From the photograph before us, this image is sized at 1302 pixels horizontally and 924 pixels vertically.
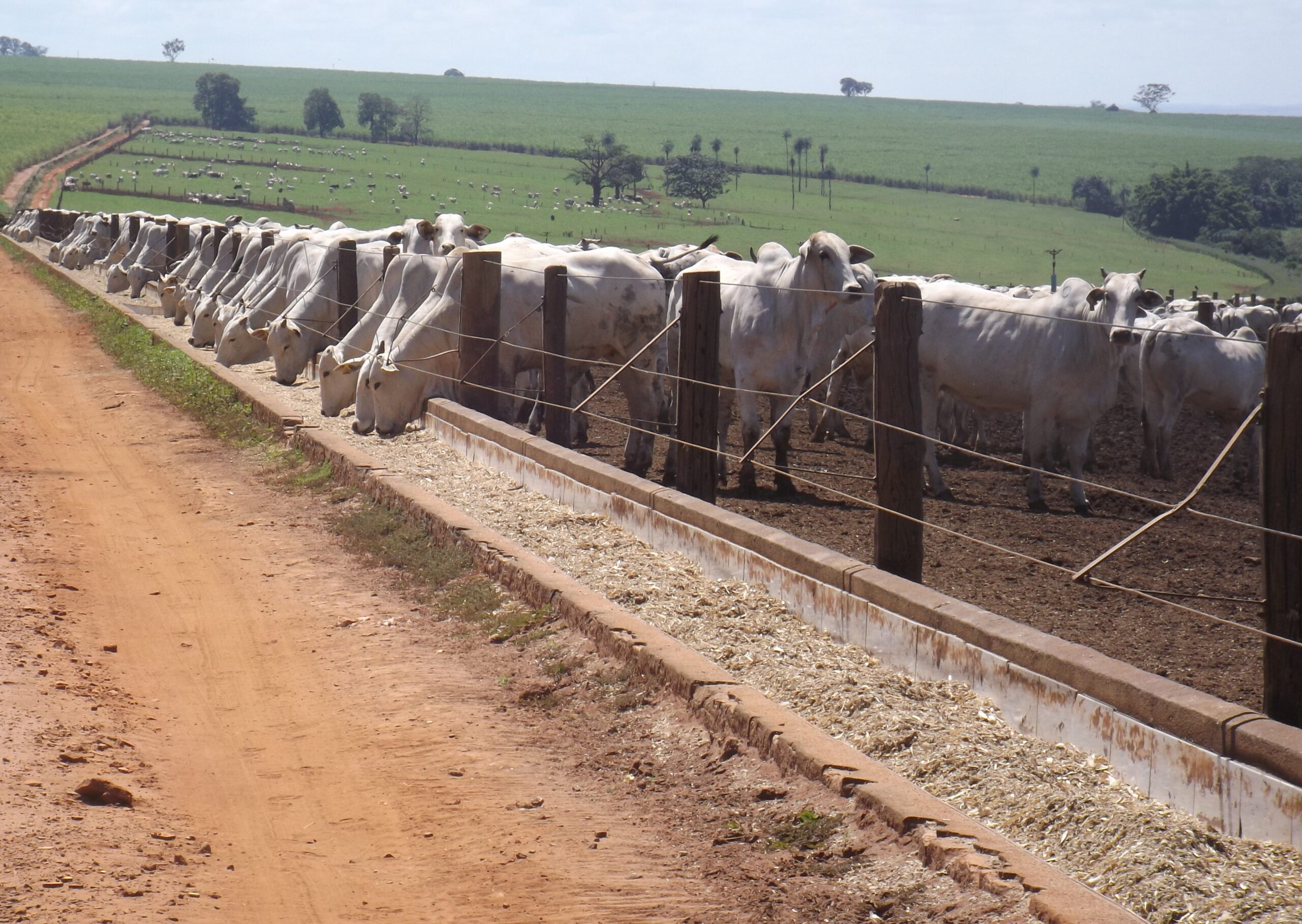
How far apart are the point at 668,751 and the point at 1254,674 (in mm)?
→ 3027

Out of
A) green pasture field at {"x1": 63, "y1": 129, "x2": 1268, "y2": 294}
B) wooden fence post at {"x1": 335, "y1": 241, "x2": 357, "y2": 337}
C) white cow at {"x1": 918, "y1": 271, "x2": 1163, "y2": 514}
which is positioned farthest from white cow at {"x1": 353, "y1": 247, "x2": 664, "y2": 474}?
green pasture field at {"x1": 63, "y1": 129, "x2": 1268, "y2": 294}

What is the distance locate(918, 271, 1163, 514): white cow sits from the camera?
1189cm

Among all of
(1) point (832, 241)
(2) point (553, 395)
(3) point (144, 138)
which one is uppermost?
(3) point (144, 138)

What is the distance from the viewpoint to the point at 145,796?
4547 millimetres

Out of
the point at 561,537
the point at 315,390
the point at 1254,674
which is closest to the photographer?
the point at 1254,674

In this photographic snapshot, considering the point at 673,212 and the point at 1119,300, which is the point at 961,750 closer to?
the point at 1119,300

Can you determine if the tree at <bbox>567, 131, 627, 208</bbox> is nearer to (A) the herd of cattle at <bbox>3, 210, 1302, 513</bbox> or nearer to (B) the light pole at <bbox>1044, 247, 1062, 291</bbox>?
(B) the light pole at <bbox>1044, 247, 1062, 291</bbox>

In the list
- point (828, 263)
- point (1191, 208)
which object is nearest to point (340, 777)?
point (828, 263)

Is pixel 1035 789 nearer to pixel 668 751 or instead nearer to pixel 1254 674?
pixel 668 751

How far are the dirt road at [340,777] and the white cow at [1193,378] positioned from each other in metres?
9.70

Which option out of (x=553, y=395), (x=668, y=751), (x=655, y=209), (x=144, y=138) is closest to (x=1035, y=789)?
(x=668, y=751)

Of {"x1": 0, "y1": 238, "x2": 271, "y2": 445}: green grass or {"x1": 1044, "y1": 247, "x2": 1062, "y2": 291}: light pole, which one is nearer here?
{"x1": 0, "y1": 238, "x2": 271, "y2": 445}: green grass

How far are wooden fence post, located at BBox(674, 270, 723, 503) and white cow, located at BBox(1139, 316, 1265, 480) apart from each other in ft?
25.3

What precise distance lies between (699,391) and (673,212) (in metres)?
89.0
